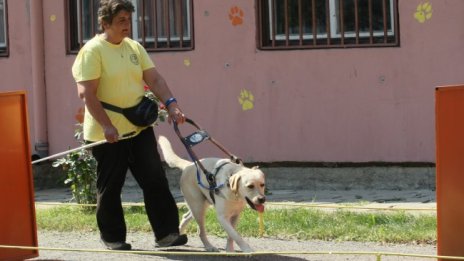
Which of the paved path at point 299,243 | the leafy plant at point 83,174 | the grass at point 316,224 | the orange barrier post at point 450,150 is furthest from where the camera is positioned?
the leafy plant at point 83,174

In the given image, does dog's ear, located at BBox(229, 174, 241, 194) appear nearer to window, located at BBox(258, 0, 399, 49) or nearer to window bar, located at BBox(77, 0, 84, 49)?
window, located at BBox(258, 0, 399, 49)

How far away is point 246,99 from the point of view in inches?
494

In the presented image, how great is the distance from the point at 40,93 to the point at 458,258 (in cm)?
772

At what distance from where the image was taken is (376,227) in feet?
30.7

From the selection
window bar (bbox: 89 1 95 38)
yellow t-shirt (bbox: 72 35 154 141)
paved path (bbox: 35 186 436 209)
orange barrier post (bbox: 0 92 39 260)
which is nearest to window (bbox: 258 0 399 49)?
paved path (bbox: 35 186 436 209)

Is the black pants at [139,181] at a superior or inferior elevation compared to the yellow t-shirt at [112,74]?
inferior

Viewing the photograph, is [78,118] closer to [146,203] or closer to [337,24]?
[337,24]

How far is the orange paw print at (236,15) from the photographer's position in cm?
1252

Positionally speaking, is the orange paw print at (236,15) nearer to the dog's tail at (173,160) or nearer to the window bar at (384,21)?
the window bar at (384,21)

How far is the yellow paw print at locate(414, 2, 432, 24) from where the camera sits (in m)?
11.7

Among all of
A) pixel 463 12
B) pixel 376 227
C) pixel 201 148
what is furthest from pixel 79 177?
pixel 463 12

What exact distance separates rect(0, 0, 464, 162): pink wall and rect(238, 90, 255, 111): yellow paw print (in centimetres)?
4

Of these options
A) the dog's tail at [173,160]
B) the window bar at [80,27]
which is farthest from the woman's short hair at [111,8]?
the window bar at [80,27]

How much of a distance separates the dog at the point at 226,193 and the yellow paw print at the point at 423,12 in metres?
4.02
